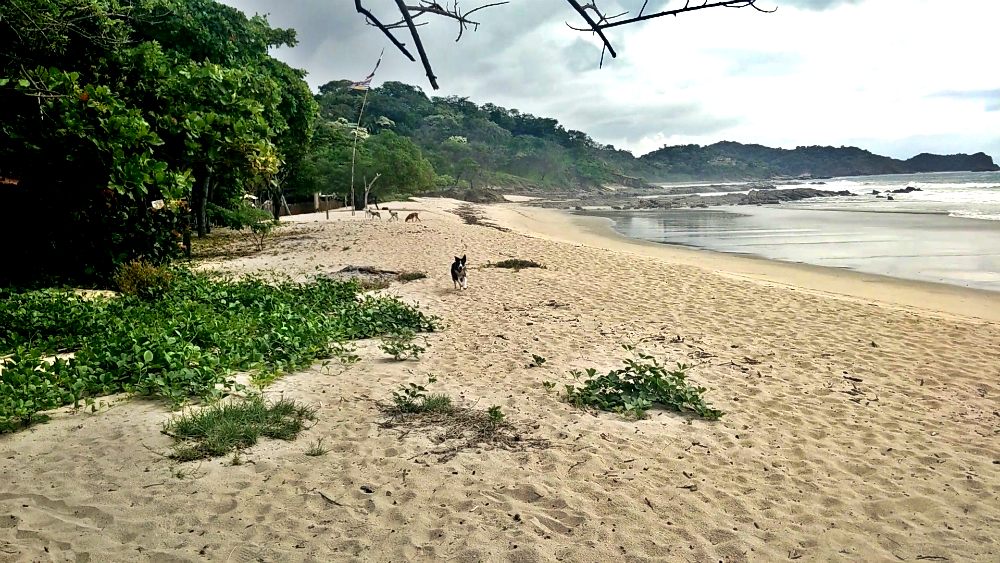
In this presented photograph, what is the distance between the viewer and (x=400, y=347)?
734cm

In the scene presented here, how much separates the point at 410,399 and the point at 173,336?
2.59 meters

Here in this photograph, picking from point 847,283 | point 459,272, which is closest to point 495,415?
point 459,272

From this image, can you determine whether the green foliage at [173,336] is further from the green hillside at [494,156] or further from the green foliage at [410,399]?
the green hillside at [494,156]

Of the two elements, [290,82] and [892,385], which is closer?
[892,385]

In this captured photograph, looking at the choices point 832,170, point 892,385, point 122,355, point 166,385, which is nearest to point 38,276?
point 122,355

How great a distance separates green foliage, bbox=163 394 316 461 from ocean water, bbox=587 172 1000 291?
14.5 meters

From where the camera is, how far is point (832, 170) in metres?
159

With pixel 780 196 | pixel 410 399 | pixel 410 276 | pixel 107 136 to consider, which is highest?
pixel 107 136

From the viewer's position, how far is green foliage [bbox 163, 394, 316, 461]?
4375 millimetres

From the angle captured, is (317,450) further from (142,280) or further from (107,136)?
(107,136)

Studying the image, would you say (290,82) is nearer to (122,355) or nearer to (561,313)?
(561,313)

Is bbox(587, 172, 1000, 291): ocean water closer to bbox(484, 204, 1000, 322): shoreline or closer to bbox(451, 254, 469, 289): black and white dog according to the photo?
bbox(484, 204, 1000, 322): shoreline

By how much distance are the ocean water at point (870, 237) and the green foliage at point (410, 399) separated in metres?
13.2

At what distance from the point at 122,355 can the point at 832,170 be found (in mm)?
177574
